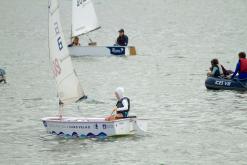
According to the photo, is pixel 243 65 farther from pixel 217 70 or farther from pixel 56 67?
pixel 56 67

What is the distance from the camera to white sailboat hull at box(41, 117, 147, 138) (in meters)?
29.4

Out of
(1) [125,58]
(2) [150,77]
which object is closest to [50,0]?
(2) [150,77]

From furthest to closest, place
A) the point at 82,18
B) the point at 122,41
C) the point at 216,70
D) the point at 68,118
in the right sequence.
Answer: the point at 82,18, the point at 122,41, the point at 216,70, the point at 68,118

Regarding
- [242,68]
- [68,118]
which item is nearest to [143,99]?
[242,68]

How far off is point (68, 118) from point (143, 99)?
377 inches

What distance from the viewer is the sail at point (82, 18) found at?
5694cm

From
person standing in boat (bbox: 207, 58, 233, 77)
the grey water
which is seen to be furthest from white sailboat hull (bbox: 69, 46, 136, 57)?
person standing in boat (bbox: 207, 58, 233, 77)

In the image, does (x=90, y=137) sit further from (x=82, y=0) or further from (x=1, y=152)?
Answer: (x=82, y=0)

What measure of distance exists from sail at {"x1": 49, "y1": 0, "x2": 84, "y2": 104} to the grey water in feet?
4.28

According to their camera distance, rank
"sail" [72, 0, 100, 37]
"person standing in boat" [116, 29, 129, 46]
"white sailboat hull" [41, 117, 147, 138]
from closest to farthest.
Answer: "white sailboat hull" [41, 117, 147, 138] → "person standing in boat" [116, 29, 129, 46] → "sail" [72, 0, 100, 37]

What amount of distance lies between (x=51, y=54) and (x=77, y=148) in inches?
154

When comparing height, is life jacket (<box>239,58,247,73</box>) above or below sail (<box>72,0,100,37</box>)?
below

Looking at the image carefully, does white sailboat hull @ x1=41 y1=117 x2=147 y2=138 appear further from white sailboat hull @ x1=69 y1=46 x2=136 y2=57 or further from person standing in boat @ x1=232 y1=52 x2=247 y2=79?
white sailboat hull @ x1=69 y1=46 x2=136 y2=57

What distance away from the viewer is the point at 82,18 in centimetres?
5756
